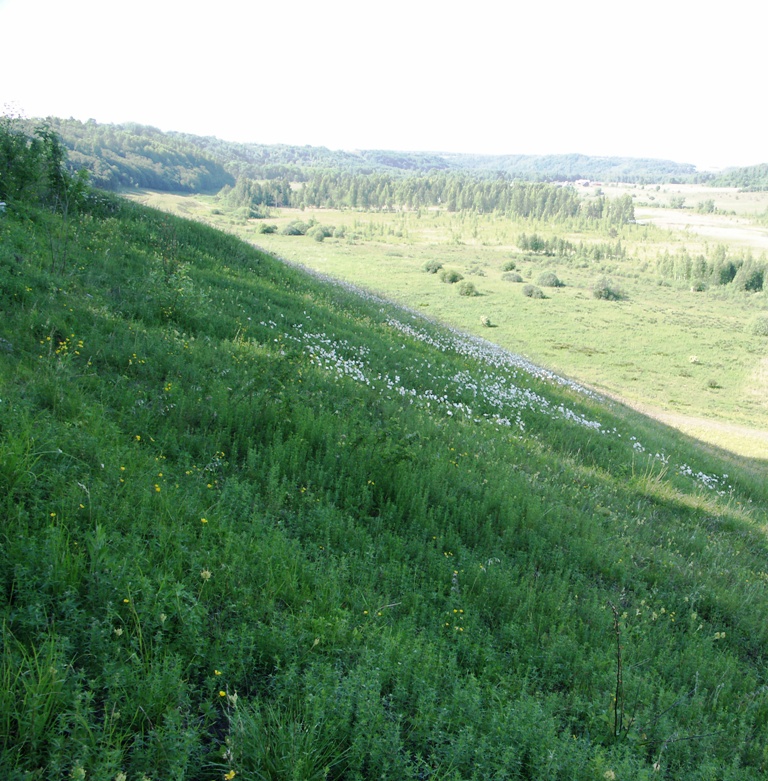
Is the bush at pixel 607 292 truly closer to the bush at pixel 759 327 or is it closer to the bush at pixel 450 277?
the bush at pixel 759 327

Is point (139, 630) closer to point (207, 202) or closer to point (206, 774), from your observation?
point (206, 774)

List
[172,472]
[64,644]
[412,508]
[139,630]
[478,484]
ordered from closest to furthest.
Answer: [64,644]
[139,630]
[172,472]
[412,508]
[478,484]

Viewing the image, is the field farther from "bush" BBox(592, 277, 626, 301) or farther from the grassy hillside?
the grassy hillside

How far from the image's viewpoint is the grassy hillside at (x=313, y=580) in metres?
2.78

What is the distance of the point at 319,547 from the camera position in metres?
4.86

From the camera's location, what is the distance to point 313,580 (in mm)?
4109

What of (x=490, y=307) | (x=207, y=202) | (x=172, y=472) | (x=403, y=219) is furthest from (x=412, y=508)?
(x=403, y=219)

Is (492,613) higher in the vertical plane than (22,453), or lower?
lower

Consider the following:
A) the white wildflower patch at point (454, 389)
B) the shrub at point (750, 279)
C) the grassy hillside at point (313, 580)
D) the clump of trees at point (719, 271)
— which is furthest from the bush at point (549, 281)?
the grassy hillside at point (313, 580)

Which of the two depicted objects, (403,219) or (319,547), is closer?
(319,547)

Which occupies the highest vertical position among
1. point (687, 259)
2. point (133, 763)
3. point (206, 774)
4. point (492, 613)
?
point (687, 259)

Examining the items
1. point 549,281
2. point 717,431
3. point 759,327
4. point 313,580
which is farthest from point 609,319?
point 313,580

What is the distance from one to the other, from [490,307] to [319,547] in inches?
2239

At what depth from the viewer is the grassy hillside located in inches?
109
